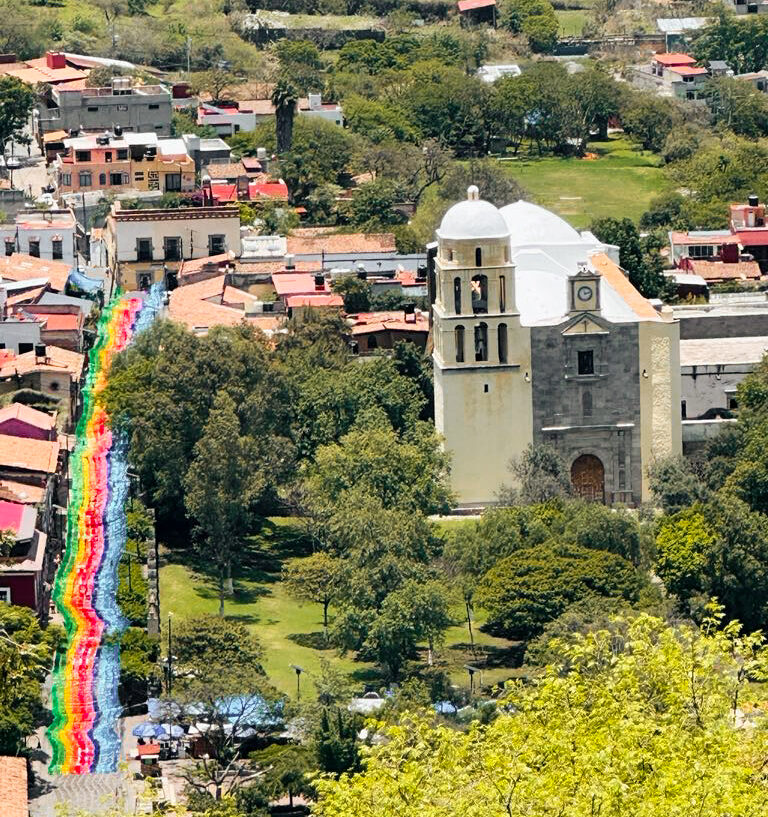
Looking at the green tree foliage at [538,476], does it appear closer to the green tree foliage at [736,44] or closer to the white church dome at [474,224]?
the white church dome at [474,224]

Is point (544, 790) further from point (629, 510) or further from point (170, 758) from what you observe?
point (629, 510)

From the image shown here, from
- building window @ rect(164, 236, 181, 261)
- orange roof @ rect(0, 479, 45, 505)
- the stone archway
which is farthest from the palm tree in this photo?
orange roof @ rect(0, 479, 45, 505)

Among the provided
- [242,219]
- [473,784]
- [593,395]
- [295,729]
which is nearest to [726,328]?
[593,395]

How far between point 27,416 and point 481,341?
43.0ft

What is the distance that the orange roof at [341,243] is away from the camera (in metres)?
120

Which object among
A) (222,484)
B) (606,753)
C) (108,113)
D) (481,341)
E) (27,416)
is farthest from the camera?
(108,113)

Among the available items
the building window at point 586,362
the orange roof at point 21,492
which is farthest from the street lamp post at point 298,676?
the building window at point 586,362

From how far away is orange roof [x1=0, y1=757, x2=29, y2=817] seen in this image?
215ft

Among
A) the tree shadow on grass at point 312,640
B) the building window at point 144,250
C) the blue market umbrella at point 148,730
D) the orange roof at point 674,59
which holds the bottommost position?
the blue market umbrella at point 148,730

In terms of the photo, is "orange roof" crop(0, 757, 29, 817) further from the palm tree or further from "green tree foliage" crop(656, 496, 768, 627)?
the palm tree

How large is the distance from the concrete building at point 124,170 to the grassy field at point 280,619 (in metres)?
41.6

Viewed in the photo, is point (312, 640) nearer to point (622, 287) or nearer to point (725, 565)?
point (725, 565)

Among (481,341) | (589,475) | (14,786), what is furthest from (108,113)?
(14,786)

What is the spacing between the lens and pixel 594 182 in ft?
482
